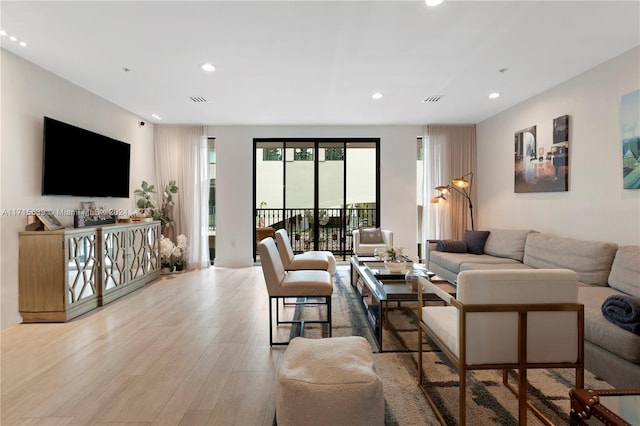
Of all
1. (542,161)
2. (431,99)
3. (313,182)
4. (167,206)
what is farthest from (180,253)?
(542,161)

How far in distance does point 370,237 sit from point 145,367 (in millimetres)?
4016

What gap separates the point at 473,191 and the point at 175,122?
596cm

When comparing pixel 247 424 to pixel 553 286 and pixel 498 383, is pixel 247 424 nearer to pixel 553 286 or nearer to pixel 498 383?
pixel 498 383

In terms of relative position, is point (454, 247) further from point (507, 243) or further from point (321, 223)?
point (321, 223)

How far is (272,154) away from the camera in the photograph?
653 centimetres

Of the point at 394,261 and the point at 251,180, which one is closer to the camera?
the point at 394,261

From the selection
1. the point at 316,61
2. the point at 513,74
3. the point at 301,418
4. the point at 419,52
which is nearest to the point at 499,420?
the point at 301,418

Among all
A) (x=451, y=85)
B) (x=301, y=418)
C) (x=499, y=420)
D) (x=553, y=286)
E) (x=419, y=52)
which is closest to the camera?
(x=301, y=418)

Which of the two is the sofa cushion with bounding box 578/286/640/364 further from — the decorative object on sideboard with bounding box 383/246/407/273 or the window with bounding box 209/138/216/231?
the window with bounding box 209/138/216/231

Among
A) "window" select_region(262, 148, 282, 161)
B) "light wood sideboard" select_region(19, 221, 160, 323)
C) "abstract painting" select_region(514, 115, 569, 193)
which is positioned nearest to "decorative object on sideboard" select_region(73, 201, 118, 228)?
"light wood sideboard" select_region(19, 221, 160, 323)

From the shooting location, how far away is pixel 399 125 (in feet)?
21.0

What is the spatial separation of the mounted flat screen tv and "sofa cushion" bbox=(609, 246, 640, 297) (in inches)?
231

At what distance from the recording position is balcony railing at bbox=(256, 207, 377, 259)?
6.60m

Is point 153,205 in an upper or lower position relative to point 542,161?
lower
